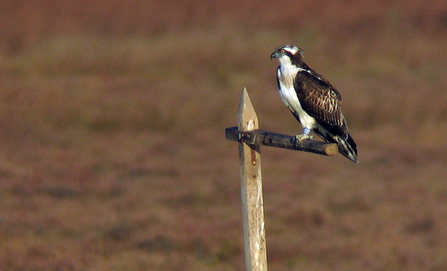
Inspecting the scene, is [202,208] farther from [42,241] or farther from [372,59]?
[372,59]

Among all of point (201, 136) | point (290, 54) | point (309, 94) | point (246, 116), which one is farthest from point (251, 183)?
point (201, 136)

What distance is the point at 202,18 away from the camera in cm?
2388

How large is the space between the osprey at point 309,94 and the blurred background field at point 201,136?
449cm

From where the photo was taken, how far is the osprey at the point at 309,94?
6453mm

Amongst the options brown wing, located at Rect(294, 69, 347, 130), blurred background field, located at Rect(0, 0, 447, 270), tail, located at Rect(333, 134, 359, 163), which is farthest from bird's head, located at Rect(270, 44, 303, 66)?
blurred background field, located at Rect(0, 0, 447, 270)

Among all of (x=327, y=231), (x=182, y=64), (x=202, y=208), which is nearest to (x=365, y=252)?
(x=327, y=231)

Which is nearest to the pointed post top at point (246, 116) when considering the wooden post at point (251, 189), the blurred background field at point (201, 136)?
the wooden post at point (251, 189)

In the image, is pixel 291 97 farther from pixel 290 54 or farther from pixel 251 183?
pixel 251 183

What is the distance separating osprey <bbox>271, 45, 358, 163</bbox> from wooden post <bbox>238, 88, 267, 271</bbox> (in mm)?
1041

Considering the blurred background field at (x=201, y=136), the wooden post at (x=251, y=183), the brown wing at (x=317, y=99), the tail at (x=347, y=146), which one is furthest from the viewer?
the blurred background field at (x=201, y=136)

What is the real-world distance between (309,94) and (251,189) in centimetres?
134

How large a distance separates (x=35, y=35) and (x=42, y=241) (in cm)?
1255

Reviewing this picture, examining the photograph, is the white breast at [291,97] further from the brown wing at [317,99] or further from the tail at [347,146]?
the tail at [347,146]

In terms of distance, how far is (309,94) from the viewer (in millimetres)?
6449
